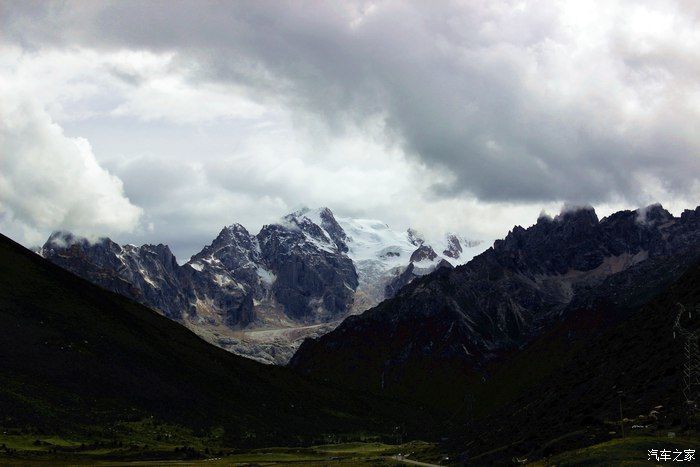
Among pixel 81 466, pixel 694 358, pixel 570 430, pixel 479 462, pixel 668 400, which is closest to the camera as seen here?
pixel 694 358

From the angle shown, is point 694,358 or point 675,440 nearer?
point 675,440

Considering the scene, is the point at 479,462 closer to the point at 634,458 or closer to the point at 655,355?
the point at 655,355

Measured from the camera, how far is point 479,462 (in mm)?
186625

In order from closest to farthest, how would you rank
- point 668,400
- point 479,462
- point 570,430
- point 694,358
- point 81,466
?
point 694,358 < point 668,400 < point 570,430 < point 479,462 < point 81,466

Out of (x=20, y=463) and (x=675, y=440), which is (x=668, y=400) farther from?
(x=20, y=463)

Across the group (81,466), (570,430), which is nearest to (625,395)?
(570,430)

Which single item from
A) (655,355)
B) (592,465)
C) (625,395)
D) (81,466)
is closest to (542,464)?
(592,465)

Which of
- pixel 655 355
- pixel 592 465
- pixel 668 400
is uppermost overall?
pixel 655 355

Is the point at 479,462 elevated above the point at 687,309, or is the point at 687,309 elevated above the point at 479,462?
the point at 687,309

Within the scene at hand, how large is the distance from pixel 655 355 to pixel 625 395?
2178cm

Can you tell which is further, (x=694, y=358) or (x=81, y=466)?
(x=81, y=466)

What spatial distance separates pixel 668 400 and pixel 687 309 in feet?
138

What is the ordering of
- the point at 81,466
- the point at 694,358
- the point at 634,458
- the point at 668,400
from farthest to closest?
the point at 81,466
the point at 668,400
the point at 694,358
the point at 634,458

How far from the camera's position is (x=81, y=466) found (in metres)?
200
